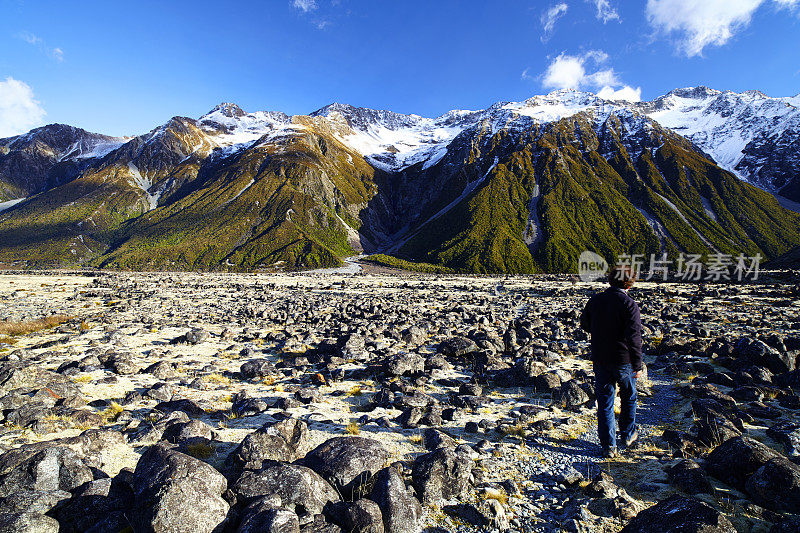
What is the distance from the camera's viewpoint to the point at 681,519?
4398 mm

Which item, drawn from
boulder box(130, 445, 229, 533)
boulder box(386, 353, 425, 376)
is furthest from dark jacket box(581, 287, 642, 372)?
boulder box(130, 445, 229, 533)

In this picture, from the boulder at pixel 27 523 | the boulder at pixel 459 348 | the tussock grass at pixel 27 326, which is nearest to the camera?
the boulder at pixel 27 523

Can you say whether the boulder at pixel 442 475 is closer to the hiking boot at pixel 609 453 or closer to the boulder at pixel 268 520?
the boulder at pixel 268 520

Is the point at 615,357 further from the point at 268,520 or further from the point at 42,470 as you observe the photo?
the point at 42,470

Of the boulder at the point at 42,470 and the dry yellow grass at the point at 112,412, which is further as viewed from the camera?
the dry yellow grass at the point at 112,412

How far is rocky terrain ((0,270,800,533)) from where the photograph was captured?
529 centimetres

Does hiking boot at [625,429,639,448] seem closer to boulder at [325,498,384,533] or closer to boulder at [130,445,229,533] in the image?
boulder at [325,498,384,533]

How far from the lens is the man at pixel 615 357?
25.1ft

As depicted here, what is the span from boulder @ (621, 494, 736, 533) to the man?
9.90 ft

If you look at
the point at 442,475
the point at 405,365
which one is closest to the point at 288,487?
the point at 442,475

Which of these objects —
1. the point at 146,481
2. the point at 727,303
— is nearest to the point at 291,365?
the point at 146,481

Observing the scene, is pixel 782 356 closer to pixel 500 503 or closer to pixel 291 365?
pixel 500 503

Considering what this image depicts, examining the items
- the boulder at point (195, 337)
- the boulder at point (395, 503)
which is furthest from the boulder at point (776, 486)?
the boulder at point (195, 337)

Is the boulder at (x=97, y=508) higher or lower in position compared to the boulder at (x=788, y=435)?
lower
